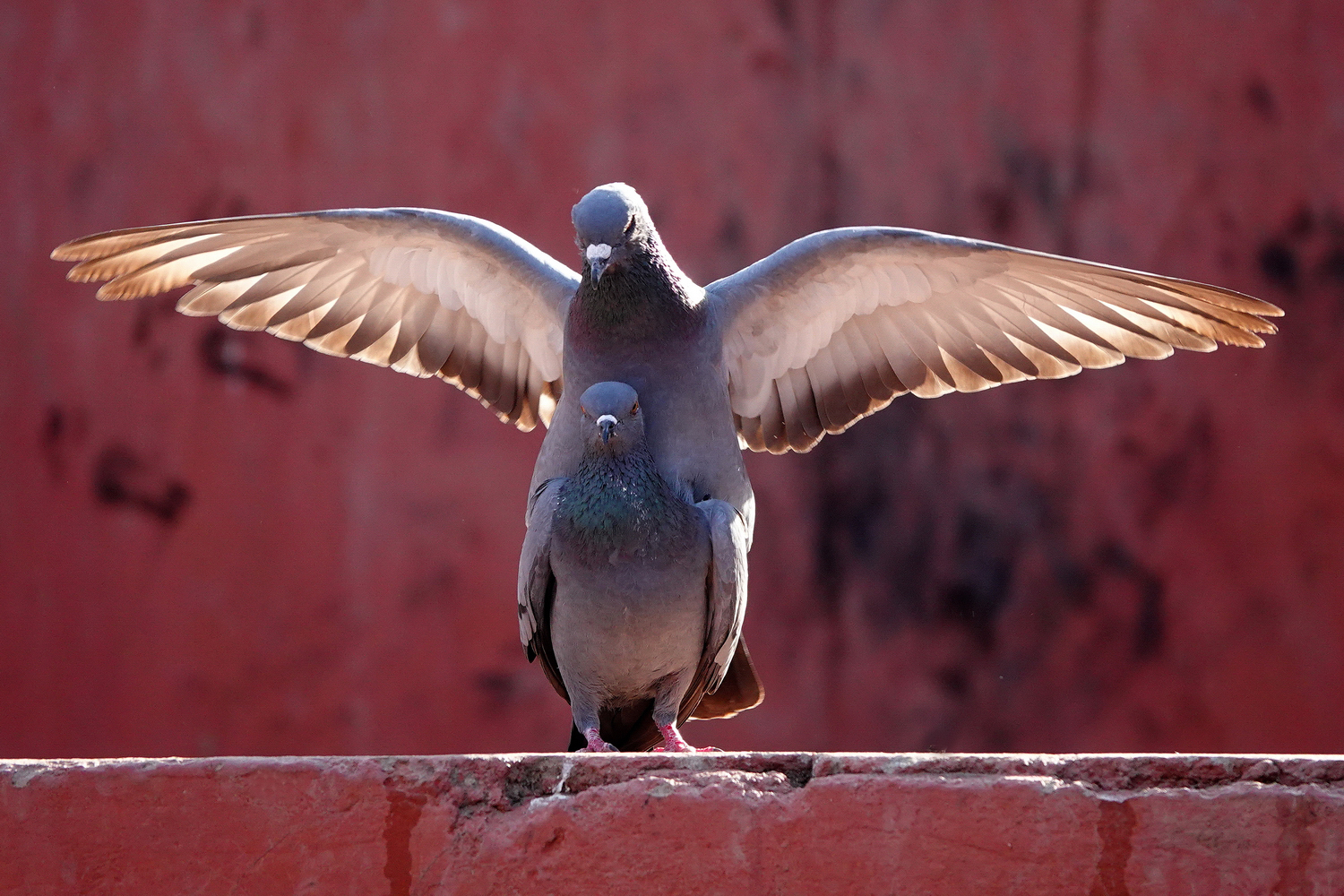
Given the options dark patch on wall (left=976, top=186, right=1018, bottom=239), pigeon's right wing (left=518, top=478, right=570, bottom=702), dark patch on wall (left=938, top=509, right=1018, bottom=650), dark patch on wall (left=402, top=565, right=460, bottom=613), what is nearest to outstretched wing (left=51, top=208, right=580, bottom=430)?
pigeon's right wing (left=518, top=478, right=570, bottom=702)

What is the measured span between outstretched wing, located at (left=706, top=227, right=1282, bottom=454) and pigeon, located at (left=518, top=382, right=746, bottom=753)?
0.68 metres

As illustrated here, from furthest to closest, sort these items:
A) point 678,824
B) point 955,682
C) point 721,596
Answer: point 955,682
point 721,596
point 678,824

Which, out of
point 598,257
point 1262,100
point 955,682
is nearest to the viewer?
point 598,257

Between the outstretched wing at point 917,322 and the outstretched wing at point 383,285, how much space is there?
60 cm

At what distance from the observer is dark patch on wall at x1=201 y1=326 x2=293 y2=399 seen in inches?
224

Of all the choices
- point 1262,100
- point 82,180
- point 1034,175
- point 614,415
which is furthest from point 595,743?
point 1262,100

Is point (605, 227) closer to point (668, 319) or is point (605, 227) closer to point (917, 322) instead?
point (668, 319)

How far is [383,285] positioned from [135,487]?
6.23 feet

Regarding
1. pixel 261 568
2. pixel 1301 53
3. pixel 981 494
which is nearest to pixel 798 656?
pixel 981 494

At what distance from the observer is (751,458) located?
225 inches

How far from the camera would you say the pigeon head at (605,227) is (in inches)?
133

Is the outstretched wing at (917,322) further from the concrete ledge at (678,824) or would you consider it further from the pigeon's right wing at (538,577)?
the concrete ledge at (678,824)

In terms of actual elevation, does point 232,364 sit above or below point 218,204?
below

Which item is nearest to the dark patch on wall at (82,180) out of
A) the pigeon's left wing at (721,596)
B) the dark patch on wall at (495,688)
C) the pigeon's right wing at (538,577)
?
the dark patch on wall at (495,688)
